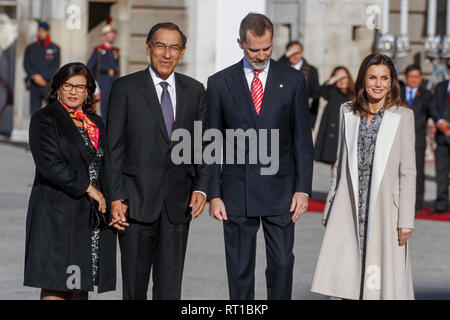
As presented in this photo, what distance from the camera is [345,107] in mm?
7742

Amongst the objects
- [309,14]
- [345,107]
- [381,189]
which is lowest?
[381,189]

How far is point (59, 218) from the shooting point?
7.34m

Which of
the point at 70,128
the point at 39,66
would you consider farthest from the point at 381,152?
the point at 39,66

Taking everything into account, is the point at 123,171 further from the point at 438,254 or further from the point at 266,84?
the point at 438,254

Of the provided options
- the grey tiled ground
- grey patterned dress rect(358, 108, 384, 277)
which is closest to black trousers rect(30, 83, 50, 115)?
the grey tiled ground

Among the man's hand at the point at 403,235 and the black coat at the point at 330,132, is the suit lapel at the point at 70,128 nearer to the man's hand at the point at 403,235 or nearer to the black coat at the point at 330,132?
the man's hand at the point at 403,235

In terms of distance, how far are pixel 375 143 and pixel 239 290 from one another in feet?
3.76

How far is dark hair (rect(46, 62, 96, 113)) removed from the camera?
291 inches

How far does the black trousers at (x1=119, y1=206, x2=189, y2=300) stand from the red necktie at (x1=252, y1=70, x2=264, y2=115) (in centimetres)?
81

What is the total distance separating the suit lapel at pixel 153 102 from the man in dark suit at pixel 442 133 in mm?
7937

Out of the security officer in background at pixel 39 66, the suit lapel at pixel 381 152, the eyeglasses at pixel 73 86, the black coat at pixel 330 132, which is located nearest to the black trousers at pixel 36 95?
the security officer in background at pixel 39 66

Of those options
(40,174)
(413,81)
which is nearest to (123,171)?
(40,174)

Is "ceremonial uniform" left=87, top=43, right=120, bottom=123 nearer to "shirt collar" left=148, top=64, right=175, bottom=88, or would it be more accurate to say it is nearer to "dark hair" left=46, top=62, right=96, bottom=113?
"dark hair" left=46, top=62, right=96, bottom=113

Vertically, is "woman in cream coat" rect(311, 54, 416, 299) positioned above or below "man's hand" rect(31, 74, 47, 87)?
below
